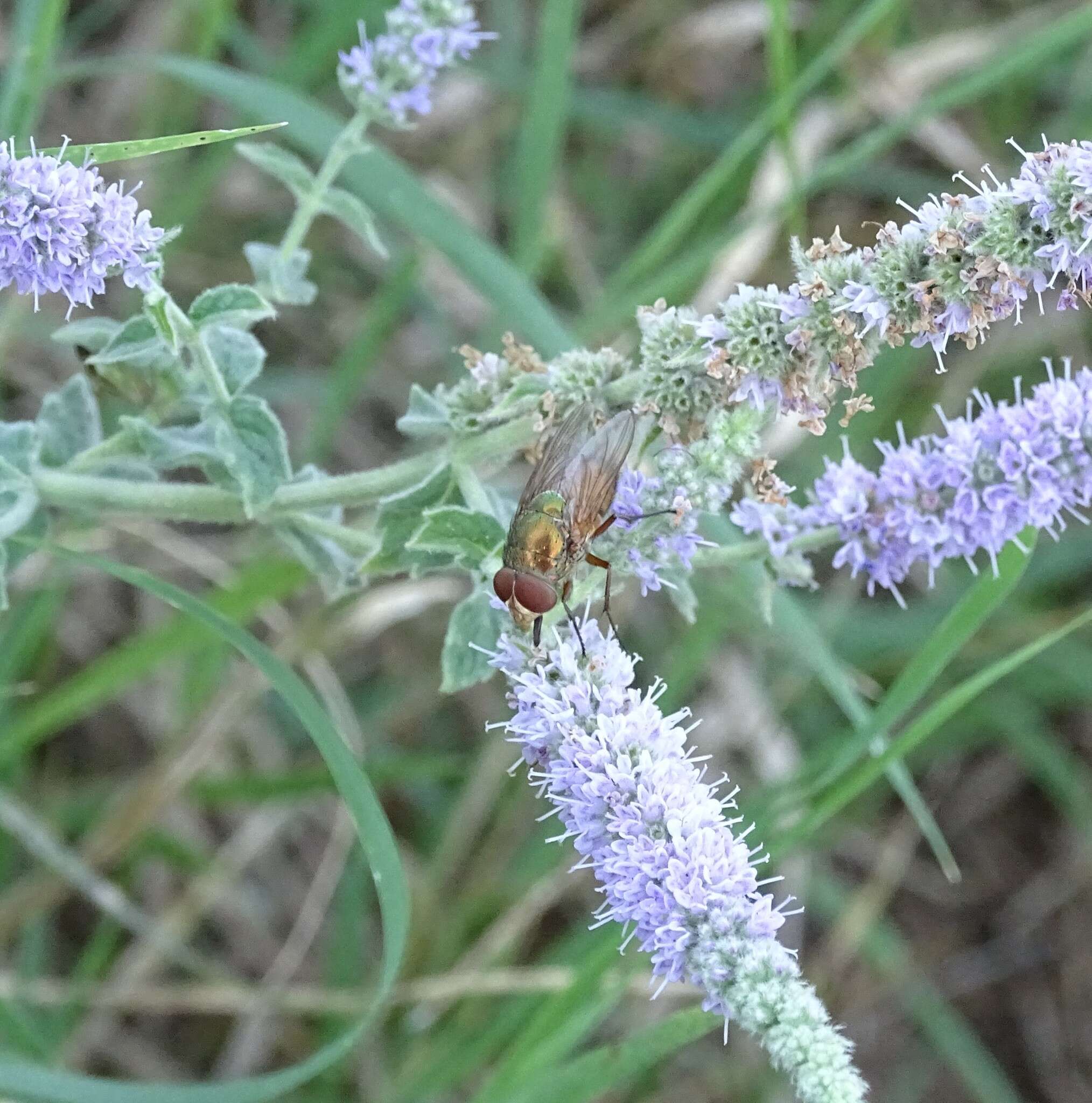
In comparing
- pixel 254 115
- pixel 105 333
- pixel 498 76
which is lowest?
pixel 105 333

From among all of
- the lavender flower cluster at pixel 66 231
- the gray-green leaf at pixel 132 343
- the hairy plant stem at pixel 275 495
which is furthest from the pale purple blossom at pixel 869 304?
the gray-green leaf at pixel 132 343

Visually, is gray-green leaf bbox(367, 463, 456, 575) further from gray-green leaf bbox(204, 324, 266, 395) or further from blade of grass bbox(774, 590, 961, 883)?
blade of grass bbox(774, 590, 961, 883)

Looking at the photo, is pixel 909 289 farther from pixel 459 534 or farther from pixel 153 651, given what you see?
pixel 153 651

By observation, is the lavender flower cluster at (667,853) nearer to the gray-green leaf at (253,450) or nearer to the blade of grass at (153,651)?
Result: the gray-green leaf at (253,450)

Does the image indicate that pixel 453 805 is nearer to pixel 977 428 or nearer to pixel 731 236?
pixel 731 236

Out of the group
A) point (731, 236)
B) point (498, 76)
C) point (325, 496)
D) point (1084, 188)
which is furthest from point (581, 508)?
point (498, 76)

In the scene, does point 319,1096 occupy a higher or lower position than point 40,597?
lower

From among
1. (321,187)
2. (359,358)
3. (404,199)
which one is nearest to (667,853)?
(321,187)
